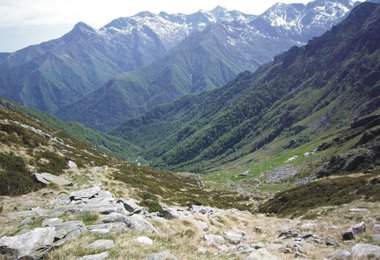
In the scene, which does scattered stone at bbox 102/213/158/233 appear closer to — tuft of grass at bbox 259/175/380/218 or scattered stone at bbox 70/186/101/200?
scattered stone at bbox 70/186/101/200

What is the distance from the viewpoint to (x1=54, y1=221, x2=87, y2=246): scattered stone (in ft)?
51.4

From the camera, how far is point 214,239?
22.4 m

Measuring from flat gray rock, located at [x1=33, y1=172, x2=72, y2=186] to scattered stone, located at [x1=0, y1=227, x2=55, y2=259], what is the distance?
89.3ft

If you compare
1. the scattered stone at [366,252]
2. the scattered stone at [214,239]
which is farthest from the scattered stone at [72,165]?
the scattered stone at [366,252]

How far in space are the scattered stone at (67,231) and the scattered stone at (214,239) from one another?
23.8 feet

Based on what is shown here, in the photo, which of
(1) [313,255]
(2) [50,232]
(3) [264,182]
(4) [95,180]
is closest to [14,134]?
(4) [95,180]

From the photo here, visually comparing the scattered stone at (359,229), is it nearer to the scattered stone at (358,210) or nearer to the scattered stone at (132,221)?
the scattered stone at (358,210)

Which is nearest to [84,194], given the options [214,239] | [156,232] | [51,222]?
[51,222]

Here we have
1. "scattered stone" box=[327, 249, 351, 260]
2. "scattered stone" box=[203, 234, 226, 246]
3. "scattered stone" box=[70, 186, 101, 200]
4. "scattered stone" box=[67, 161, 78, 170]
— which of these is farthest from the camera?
"scattered stone" box=[67, 161, 78, 170]

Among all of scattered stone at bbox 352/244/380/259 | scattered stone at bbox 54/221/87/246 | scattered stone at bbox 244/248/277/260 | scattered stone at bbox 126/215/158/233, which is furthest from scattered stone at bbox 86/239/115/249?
scattered stone at bbox 352/244/380/259

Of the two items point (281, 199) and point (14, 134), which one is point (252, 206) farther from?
point (14, 134)

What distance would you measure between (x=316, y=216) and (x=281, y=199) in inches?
825

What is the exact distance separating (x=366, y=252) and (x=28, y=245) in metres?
16.4

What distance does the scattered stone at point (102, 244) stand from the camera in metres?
14.4
